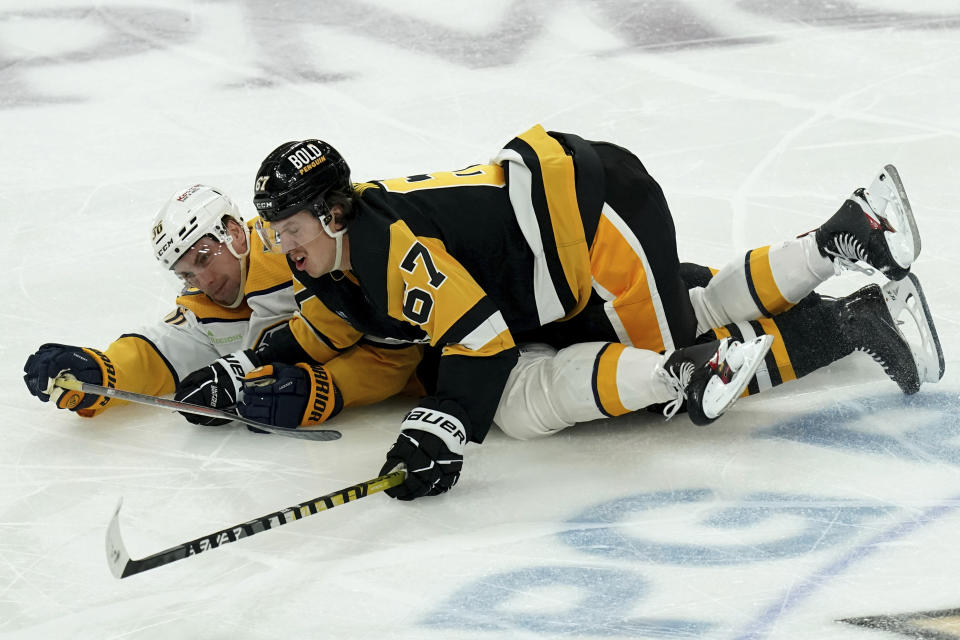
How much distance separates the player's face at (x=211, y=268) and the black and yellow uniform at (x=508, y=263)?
0.33 meters

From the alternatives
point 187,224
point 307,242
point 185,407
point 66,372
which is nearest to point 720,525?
point 307,242

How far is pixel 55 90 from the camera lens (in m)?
5.54

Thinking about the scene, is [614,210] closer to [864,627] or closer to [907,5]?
[864,627]

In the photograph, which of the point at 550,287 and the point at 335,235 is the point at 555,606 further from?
the point at 335,235

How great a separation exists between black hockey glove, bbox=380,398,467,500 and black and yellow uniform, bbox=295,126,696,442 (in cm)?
6

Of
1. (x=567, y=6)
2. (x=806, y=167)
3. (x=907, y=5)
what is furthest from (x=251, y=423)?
(x=907, y=5)

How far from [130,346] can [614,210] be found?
1.42 metres

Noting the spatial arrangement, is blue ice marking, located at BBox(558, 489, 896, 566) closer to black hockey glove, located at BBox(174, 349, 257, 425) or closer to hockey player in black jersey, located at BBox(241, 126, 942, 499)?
hockey player in black jersey, located at BBox(241, 126, 942, 499)

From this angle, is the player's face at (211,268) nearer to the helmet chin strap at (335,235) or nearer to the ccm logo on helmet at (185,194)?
the ccm logo on helmet at (185,194)

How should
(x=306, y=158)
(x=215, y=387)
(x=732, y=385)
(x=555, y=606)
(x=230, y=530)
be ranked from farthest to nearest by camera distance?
(x=215, y=387) < (x=306, y=158) < (x=732, y=385) < (x=230, y=530) < (x=555, y=606)

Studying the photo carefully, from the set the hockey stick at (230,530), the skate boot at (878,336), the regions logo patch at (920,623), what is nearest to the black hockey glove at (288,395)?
the hockey stick at (230,530)

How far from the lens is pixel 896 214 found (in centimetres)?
296

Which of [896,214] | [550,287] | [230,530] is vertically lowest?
[230,530]

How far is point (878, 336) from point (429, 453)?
1207 millimetres
